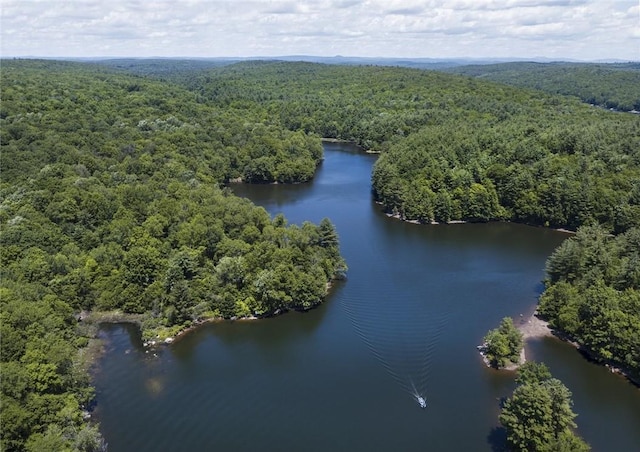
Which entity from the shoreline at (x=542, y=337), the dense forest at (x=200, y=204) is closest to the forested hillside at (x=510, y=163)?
the dense forest at (x=200, y=204)

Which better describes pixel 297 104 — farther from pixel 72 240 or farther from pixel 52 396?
pixel 52 396

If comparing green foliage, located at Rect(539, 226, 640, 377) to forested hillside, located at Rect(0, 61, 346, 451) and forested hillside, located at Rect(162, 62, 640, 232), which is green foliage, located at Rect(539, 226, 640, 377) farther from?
forested hillside, located at Rect(0, 61, 346, 451)

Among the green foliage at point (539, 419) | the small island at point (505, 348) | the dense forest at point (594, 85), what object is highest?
the dense forest at point (594, 85)

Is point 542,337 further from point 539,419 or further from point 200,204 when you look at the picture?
point 200,204

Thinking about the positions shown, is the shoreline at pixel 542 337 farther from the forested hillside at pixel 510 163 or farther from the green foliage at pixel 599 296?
the forested hillside at pixel 510 163

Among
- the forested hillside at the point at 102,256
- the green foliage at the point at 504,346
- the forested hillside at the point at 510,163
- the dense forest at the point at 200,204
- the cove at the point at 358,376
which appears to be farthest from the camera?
the forested hillside at the point at 510,163

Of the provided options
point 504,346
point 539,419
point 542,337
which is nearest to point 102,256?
point 504,346
